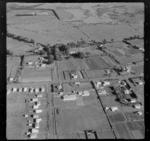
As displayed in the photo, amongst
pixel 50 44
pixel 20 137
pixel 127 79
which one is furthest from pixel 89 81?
pixel 50 44

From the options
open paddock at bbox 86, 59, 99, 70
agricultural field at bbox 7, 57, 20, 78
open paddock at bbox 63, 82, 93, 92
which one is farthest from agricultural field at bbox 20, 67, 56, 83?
open paddock at bbox 86, 59, 99, 70

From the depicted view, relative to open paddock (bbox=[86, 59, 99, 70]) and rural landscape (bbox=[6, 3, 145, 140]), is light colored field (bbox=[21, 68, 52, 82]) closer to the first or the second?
rural landscape (bbox=[6, 3, 145, 140])

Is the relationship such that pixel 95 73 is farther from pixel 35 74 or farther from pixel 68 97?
pixel 35 74

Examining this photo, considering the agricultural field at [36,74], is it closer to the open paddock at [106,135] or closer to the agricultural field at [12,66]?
the agricultural field at [12,66]

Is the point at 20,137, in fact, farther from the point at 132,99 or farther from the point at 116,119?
the point at 132,99

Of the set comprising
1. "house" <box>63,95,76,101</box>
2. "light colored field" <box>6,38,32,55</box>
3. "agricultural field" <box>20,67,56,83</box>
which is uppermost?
"light colored field" <box>6,38,32,55</box>

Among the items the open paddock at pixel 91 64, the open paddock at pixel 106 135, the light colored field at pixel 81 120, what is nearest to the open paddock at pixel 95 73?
the open paddock at pixel 91 64

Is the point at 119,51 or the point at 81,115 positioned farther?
the point at 119,51

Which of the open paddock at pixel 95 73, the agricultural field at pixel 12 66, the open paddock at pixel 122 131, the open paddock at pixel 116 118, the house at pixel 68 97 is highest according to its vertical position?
the agricultural field at pixel 12 66

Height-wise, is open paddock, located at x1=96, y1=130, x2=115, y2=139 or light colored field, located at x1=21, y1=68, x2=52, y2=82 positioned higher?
light colored field, located at x1=21, y1=68, x2=52, y2=82
